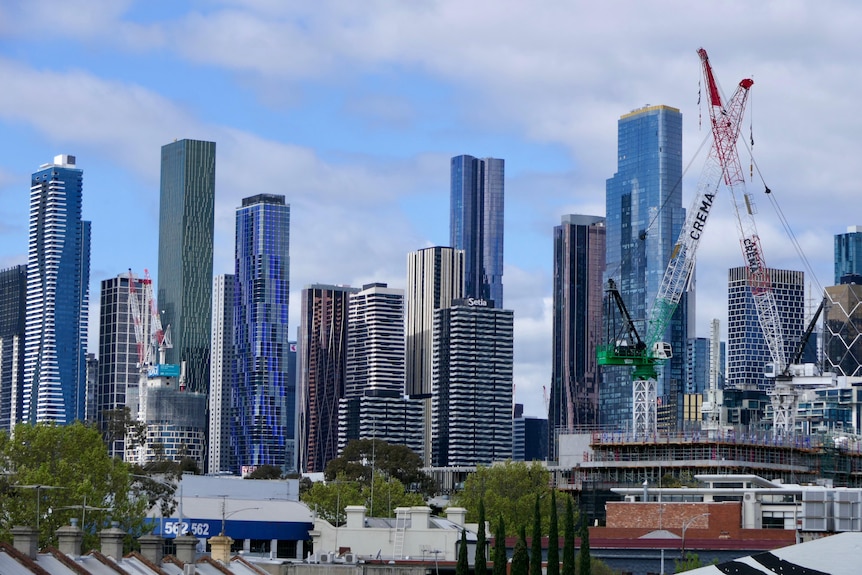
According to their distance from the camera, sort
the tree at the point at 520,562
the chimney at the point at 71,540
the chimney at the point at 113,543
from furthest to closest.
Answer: the tree at the point at 520,562 < the chimney at the point at 113,543 < the chimney at the point at 71,540

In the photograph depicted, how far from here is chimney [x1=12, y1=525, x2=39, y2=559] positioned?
88.9m

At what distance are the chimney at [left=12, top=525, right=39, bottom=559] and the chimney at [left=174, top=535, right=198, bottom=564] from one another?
1338cm

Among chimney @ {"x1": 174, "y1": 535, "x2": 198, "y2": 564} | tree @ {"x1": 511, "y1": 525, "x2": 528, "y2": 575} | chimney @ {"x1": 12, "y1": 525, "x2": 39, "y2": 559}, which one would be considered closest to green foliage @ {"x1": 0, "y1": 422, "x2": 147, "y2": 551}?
tree @ {"x1": 511, "y1": 525, "x2": 528, "y2": 575}

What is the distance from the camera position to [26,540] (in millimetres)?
89188

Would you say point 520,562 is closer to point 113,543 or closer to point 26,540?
point 113,543

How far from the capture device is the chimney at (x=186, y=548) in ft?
332

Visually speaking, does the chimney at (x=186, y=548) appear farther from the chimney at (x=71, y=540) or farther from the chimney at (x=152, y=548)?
the chimney at (x=71, y=540)

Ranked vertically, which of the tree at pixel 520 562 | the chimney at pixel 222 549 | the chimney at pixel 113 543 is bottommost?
the tree at pixel 520 562

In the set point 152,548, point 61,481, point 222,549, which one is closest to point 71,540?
point 152,548

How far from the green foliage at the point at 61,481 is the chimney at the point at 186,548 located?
3962 centimetres

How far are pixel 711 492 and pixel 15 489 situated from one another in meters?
75.4

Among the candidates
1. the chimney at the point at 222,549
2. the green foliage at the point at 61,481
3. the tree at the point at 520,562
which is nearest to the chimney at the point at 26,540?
the chimney at the point at 222,549

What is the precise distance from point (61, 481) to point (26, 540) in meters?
62.5

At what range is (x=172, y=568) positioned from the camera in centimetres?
10244
